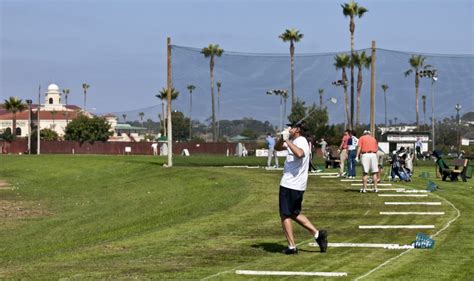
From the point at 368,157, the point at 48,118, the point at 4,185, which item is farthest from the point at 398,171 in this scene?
the point at 48,118

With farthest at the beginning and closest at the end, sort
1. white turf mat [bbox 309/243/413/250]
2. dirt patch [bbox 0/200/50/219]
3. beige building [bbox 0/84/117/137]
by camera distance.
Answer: beige building [bbox 0/84/117/137] < dirt patch [bbox 0/200/50/219] < white turf mat [bbox 309/243/413/250]

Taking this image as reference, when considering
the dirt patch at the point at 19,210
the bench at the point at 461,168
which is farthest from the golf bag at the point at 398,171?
the dirt patch at the point at 19,210

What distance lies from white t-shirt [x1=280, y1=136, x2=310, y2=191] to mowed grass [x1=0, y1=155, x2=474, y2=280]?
1.14 metres

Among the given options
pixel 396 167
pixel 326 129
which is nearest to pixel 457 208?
pixel 396 167

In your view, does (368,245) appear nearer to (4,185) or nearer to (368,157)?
(368,157)

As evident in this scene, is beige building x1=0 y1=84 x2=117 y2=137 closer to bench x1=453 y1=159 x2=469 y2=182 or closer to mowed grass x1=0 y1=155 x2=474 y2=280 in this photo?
mowed grass x1=0 y1=155 x2=474 y2=280

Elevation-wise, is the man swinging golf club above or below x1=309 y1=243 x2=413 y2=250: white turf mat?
above

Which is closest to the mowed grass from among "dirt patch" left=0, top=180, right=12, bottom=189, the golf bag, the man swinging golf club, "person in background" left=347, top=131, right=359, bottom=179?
the man swinging golf club

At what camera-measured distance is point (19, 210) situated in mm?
29891

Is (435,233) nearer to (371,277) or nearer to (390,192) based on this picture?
(371,277)

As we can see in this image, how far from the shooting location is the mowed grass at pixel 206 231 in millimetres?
12328

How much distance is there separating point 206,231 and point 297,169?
393 cm

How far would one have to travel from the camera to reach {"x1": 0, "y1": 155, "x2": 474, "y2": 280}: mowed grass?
12328mm

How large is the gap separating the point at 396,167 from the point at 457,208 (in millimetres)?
10062
